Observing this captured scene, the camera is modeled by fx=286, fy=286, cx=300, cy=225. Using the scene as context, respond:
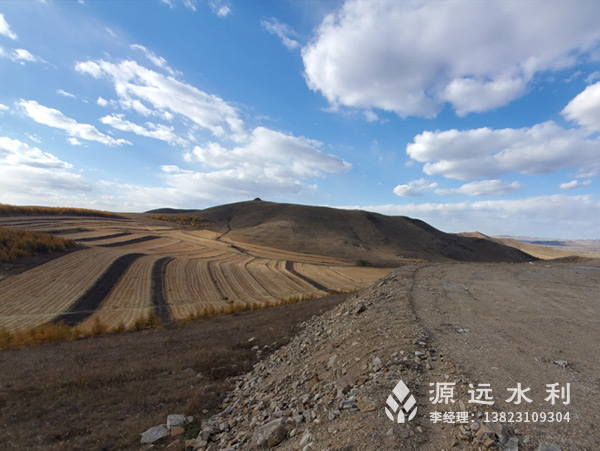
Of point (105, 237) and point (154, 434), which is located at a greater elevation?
point (105, 237)

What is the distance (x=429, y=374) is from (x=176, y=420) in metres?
7.13

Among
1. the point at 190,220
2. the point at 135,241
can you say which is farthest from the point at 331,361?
the point at 190,220

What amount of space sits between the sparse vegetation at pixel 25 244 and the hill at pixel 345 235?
4460 cm

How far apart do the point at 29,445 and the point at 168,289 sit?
28.6 meters

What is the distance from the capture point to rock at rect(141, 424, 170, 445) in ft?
24.8

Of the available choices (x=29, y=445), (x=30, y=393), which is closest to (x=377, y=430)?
(x=29, y=445)

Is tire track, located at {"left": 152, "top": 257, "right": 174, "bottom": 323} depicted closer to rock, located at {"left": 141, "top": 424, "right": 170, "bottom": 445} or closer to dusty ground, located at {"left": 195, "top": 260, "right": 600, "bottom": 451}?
dusty ground, located at {"left": 195, "top": 260, "right": 600, "bottom": 451}

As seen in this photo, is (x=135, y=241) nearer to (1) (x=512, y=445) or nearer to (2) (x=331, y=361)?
(2) (x=331, y=361)

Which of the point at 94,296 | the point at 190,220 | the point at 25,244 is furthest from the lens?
the point at 190,220

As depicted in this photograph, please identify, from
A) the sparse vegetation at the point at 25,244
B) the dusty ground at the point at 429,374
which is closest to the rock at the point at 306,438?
the dusty ground at the point at 429,374

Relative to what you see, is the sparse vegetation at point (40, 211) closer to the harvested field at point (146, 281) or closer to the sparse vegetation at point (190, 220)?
the harvested field at point (146, 281)

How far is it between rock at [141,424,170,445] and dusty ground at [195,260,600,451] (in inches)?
47.9

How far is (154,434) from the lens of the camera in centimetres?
777

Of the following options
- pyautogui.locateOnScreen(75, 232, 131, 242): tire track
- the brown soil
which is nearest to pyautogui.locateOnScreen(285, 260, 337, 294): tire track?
the brown soil
